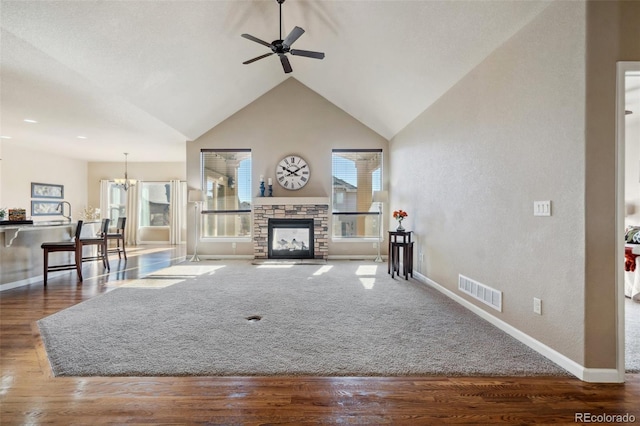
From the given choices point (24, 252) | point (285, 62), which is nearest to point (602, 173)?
point (285, 62)

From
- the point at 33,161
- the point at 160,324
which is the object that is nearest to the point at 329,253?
the point at 160,324

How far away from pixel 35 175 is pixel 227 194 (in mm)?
5444

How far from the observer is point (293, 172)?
717cm

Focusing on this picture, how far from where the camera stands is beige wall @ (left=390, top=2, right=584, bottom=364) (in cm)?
219

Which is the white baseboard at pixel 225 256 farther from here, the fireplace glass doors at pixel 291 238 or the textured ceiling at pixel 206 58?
the textured ceiling at pixel 206 58

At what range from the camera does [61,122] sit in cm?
597

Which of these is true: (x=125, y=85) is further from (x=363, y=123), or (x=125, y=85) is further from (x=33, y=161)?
(x=33, y=161)

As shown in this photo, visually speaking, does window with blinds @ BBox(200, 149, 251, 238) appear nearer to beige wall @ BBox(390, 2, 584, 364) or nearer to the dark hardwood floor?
beige wall @ BBox(390, 2, 584, 364)

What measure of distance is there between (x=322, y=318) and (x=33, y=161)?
Result: 9.37 m

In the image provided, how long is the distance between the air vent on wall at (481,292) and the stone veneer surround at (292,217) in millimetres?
3639

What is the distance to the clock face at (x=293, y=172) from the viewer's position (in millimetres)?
7156

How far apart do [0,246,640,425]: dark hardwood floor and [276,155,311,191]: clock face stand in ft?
17.5

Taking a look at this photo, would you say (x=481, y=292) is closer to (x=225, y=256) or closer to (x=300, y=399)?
(x=300, y=399)

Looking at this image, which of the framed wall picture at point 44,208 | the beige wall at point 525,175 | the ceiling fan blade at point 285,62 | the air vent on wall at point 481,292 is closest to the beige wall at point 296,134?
the ceiling fan blade at point 285,62
